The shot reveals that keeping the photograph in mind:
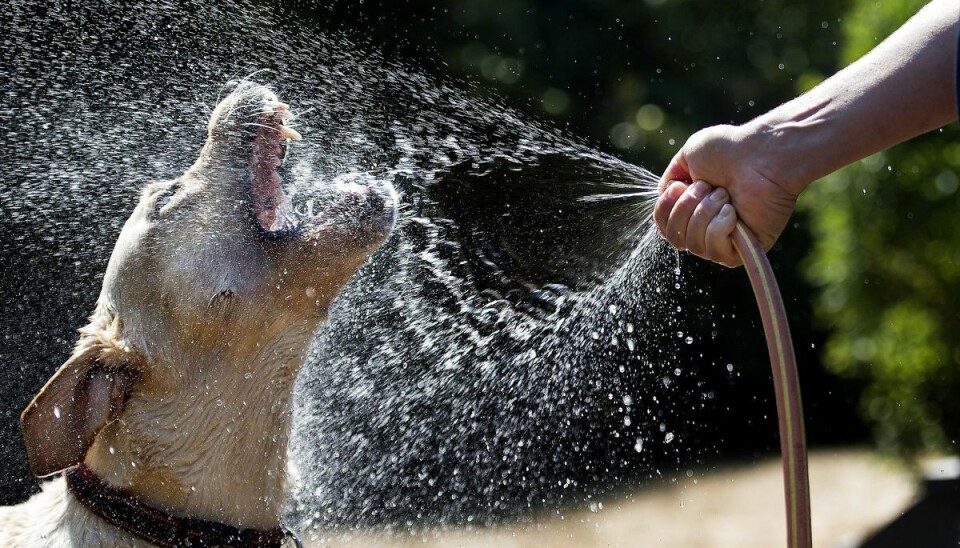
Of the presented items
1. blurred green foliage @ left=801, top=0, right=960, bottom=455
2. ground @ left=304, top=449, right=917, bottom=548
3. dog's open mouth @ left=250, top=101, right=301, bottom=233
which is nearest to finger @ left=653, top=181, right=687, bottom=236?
dog's open mouth @ left=250, top=101, right=301, bottom=233

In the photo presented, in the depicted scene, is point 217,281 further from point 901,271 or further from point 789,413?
point 901,271

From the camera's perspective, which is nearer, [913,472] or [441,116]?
[441,116]

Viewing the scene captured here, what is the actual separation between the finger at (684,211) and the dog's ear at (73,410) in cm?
166

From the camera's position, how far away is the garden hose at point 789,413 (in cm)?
201

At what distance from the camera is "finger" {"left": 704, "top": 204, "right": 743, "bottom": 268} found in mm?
2279

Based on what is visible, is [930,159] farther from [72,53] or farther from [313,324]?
[72,53]

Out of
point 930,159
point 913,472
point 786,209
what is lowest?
point 913,472

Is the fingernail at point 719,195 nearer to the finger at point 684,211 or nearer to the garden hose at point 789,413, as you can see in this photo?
the finger at point 684,211

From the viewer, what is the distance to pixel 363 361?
451cm

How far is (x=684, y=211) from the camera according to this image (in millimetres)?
2367

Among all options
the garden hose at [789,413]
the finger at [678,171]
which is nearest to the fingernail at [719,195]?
the finger at [678,171]

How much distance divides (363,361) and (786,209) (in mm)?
2642

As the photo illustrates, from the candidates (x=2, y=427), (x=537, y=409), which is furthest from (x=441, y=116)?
(x=2, y=427)

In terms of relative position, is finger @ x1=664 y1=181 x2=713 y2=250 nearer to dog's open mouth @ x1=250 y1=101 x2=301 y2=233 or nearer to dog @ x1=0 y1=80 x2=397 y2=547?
dog @ x1=0 y1=80 x2=397 y2=547
